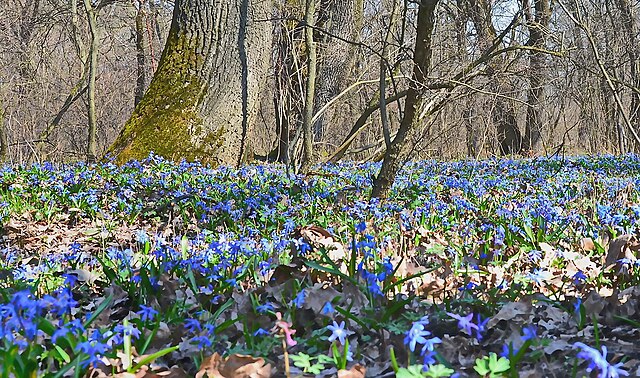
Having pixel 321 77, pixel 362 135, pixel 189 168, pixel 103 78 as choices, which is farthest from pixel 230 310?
pixel 103 78

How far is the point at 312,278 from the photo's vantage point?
287 cm

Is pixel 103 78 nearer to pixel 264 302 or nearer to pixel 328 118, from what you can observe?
pixel 328 118

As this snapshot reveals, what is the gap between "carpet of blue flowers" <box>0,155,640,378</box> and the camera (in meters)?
1.74

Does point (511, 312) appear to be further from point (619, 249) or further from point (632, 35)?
point (632, 35)

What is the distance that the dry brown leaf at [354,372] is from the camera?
165 centimetres

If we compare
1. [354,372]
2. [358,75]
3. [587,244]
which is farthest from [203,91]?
[354,372]

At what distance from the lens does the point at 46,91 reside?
56.3 feet

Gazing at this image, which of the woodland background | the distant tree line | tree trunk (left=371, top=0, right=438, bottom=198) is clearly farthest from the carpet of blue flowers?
the woodland background

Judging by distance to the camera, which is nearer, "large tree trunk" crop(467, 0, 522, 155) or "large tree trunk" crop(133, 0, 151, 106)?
"large tree trunk" crop(467, 0, 522, 155)

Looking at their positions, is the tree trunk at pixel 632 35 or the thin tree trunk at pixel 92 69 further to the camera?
the tree trunk at pixel 632 35

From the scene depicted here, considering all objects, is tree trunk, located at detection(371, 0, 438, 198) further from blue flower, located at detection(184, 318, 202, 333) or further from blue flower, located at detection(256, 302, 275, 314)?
blue flower, located at detection(184, 318, 202, 333)

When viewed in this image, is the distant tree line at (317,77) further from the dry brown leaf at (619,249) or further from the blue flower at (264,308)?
the blue flower at (264,308)

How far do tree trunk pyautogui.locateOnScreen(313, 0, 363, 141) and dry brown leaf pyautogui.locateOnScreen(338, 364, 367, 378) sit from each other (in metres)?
9.83

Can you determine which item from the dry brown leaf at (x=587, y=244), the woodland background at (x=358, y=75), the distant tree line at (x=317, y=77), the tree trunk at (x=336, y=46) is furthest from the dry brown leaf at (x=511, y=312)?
the tree trunk at (x=336, y=46)
